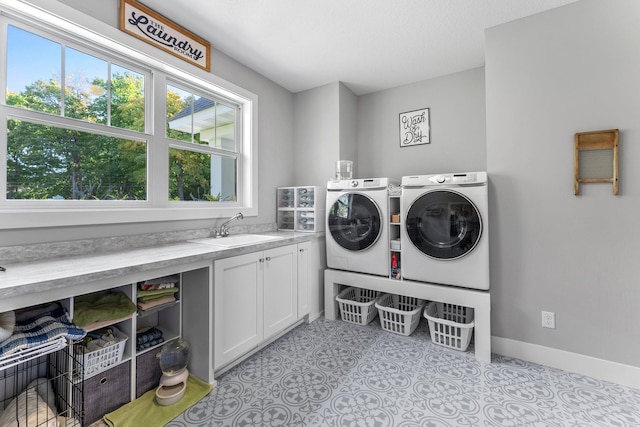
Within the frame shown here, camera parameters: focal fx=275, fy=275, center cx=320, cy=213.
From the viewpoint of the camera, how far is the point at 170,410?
1.57m

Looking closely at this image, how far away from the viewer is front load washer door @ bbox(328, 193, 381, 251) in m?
2.58

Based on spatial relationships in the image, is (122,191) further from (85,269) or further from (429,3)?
(429,3)

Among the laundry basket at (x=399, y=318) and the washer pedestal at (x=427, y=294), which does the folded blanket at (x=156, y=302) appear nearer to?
the washer pedestal at (x=427, y=294)

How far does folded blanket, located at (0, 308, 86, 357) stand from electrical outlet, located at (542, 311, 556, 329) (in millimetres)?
2879

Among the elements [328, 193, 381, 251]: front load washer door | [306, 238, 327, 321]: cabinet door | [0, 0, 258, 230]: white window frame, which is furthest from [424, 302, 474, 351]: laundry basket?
[0, 0, 258, 230]: white window frame

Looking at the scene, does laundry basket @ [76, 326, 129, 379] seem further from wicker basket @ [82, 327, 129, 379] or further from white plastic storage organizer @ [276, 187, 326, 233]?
white plastic storage organizer @ [276, 187, 326, 233]

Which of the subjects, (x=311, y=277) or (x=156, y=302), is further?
(x=311, y=277)

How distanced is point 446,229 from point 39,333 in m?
2.49

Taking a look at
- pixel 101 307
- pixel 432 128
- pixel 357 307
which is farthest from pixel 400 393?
pixel 432 128

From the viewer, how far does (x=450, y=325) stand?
2.22 m

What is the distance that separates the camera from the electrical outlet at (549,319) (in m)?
2.03

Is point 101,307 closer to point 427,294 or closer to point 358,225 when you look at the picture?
point 358,225

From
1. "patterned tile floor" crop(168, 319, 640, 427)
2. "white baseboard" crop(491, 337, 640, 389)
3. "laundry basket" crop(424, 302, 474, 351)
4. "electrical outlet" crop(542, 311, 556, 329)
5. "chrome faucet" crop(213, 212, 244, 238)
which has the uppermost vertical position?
"chrome faucet" crop(213, 212, 244, 238)

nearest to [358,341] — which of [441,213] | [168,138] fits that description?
[441,213]
